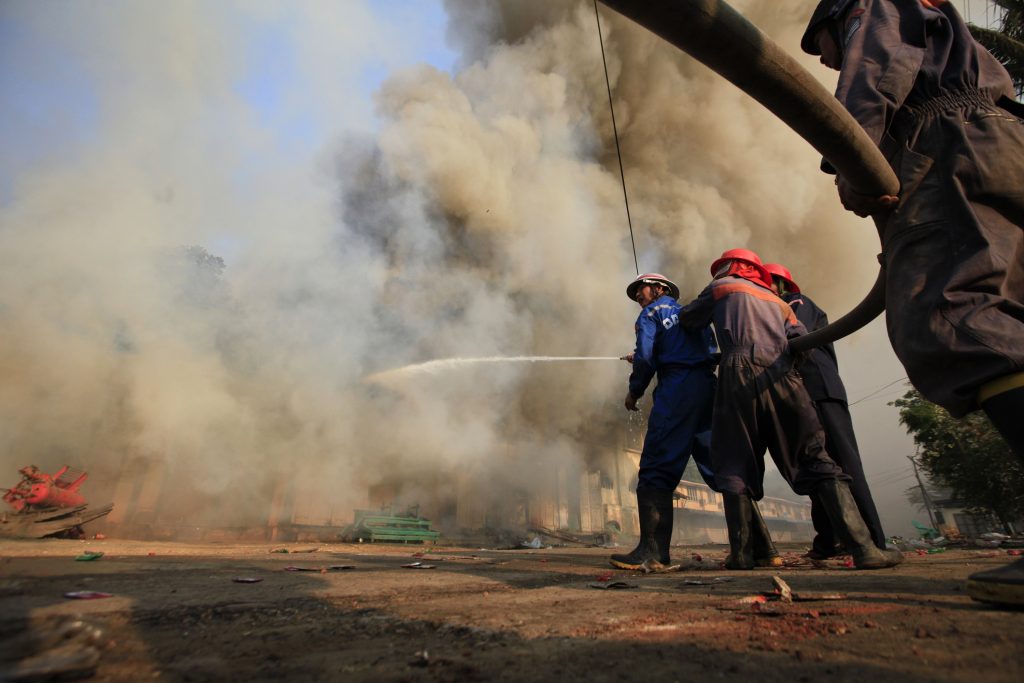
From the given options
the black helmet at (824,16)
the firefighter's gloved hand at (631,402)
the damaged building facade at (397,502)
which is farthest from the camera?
the damaged building facade at (397,502)

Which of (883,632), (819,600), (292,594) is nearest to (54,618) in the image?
(292,594)

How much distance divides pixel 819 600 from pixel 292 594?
1.35m

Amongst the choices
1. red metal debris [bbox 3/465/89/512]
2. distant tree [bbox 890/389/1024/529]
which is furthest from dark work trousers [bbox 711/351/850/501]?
distant tree [bbox 890/389/1024/529]

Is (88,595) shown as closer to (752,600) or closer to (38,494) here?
(752,600)

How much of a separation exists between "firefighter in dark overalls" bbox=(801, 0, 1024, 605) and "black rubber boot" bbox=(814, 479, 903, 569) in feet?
3.51

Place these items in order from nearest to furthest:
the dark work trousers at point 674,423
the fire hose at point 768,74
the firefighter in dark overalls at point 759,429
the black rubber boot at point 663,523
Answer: the fire hose at point 768,74 < the firefighter in dark overalls at point 759,429 < the black rubber boot at point 663,523 < the dark work trousers at point 674,423

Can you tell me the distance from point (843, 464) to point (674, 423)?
3.18 feet

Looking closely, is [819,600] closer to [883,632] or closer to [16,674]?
[883,632]

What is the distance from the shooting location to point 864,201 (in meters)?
1.20

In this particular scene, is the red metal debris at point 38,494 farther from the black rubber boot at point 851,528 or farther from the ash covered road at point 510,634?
the black rubber boot at point 851,528

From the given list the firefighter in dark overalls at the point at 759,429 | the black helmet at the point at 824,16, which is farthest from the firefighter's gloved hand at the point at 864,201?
the firefighter in dark overalls at the point at 759,429

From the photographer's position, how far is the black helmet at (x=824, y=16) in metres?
1.45

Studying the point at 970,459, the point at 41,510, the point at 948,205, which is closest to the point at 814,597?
the point at 948,205

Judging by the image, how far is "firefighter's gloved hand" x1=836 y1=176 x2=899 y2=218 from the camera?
1187 millimetres
